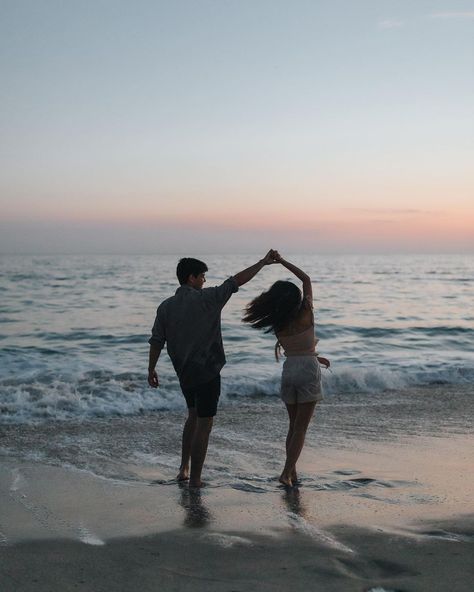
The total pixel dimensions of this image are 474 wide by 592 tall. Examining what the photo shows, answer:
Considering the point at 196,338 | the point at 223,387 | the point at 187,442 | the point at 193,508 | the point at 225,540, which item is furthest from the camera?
the point at 223,387

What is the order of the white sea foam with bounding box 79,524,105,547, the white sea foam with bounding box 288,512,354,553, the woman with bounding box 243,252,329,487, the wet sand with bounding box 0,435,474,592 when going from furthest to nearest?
the woman with bounding box 243,252,329,487
the white sea foam with bounding box 79,524,105,547
the white sea foam with bounding box 288,512,354,553
the wet sand with bounding box 0,435,474,592

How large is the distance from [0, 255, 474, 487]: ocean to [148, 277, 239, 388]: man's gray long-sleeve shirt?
106cm

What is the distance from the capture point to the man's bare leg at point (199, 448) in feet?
17.8

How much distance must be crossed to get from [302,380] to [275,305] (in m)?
0.67

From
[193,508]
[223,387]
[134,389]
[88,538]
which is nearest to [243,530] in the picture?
[193,508]

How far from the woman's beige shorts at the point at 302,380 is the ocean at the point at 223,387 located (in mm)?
878

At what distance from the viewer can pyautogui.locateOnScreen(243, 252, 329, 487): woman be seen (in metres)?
5.33

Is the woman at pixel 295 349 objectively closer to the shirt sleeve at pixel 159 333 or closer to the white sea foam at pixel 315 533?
the shirt sleeve at pixel 159 333

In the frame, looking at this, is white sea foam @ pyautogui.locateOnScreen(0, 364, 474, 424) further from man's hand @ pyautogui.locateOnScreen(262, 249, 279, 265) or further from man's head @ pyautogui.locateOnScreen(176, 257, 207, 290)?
man's hand @ pyautogui.locateOnScreen(262, 249, 279, 265)

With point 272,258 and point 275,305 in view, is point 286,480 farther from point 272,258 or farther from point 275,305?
point 272,258

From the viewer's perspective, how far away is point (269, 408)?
940 cm

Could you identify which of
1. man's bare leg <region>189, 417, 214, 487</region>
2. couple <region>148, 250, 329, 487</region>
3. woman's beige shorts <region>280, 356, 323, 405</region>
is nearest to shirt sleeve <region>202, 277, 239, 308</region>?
couple <region>148, 250, 329, 487</region>

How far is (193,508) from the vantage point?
4816mm

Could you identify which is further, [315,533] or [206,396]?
[206,396]
